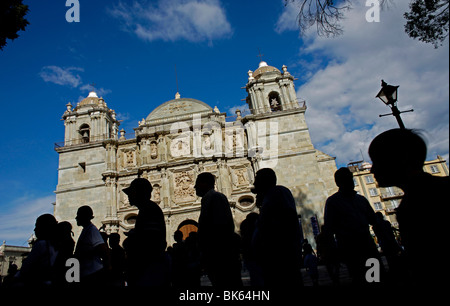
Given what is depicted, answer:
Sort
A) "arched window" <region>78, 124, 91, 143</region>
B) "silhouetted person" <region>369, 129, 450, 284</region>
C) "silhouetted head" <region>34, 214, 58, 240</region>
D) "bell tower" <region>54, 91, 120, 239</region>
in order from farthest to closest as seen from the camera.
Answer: "arched window" <region>78, 124, 91, 143</region> < "bell tower" <region>54, 91, 120, 239</region> < "silhouetted head" <region>34, 214, 58, 240</region> < "silhouetted person" <region>369, 129, 450, 284</region>

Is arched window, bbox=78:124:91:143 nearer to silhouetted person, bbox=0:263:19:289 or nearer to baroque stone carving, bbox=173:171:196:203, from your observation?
baroque stone carving, bbox=173:171:196:203

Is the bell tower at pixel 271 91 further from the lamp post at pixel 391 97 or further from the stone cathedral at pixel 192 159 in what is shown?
the lamp post at pixel 391 97

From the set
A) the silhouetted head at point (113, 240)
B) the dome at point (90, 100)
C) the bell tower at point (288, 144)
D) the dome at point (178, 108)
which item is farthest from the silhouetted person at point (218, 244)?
the dome at point (90, 100)

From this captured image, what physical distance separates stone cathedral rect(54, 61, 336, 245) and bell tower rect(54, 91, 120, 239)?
73mm

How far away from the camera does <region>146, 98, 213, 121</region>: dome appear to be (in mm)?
22516

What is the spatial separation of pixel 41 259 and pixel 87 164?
1961 centimetres

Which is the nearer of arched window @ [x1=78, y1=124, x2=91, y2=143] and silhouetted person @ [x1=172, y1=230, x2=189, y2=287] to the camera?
silhouetted person @ [x1=172, y1=230, x2=189, y2=287]

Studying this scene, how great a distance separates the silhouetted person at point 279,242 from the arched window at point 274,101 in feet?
65.0

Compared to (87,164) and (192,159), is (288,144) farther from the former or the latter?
(87,164)

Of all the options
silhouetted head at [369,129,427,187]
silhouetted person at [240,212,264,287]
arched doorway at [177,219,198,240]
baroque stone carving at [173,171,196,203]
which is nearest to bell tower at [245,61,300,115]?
→ baroque stone carving at [173,171,196,203]

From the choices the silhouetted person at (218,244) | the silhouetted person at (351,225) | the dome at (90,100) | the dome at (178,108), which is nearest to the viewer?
the silhouetted person at (218,244)

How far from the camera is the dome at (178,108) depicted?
22.5m

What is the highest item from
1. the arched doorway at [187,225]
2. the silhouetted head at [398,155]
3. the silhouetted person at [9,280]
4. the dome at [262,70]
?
the dome at [262,70]

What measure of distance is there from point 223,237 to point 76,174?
68.6 feet
